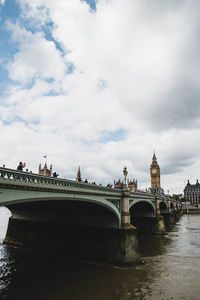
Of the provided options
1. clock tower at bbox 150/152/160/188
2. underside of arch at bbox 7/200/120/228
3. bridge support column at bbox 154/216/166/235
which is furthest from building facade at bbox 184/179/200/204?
underside of arch at bbox 7/200/120/228

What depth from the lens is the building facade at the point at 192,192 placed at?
179625 millimetres

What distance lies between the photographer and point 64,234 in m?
21.2

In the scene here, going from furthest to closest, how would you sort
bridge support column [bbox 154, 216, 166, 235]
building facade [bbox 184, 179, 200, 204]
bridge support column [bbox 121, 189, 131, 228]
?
building facade [bbox 184, 179, 200, 204]
bridge support column [bbox 154, 216, 166, 235]
bridge support column [bbox 121, 189, 131, 228]

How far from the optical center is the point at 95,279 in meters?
14.5

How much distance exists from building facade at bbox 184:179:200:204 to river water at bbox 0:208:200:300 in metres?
177

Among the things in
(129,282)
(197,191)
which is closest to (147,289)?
(129,282)

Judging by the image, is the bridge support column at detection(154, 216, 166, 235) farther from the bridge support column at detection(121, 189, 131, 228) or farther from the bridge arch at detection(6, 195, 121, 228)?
the bridge arch at detection(6, 195, 121, 228)

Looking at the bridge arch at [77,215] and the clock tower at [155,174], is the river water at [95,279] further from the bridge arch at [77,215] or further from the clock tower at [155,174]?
the clock tower at [155,174]

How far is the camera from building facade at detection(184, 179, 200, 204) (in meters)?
180

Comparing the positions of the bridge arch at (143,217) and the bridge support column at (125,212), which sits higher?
the bridge support column at (125,212)

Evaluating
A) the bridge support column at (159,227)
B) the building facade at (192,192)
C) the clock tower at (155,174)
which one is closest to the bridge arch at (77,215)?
the bridge support column at (159,227)

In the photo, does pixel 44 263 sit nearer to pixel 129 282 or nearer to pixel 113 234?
pixel 113 234

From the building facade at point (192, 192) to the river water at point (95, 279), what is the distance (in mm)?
177388

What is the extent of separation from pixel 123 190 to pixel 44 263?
10.1 m
